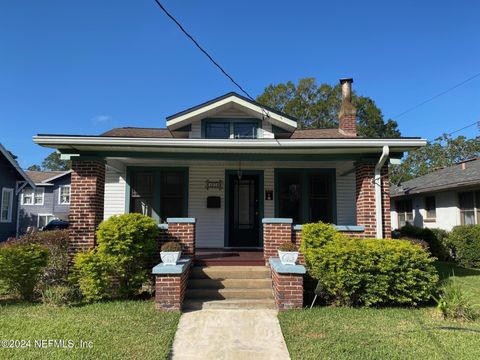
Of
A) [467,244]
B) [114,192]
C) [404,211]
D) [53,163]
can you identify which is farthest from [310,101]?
[53,163]

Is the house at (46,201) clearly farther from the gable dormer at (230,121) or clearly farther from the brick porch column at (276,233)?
the brick porch column at (276,233)

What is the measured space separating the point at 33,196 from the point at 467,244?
30004 mm

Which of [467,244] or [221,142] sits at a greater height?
[221,142]

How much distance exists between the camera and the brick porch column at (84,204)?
654 cm

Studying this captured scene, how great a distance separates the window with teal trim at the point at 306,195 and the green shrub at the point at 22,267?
600 centimetres

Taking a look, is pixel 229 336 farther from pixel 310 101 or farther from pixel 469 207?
pixel 310 101

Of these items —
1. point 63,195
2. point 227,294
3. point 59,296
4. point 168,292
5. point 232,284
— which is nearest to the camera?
point 168,292

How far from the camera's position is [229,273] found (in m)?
6.39

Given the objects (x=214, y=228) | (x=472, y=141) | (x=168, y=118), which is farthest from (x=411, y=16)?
(x=472, y=141)

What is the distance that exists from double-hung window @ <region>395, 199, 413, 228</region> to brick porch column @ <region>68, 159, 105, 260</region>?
1450cm

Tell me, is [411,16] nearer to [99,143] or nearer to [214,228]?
[214,228]

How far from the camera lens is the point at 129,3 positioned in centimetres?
499

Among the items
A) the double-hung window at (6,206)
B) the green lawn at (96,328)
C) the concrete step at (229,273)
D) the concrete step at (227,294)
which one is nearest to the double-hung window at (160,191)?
the concrete step at (229,273)

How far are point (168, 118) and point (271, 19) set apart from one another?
3.84 m
